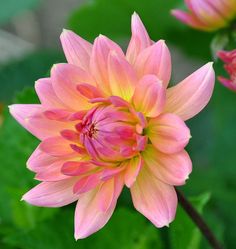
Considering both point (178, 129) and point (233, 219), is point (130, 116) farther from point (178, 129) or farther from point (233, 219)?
point (233, 219)

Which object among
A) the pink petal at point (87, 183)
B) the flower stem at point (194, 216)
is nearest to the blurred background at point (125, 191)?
the flower stem at point (194, 216)

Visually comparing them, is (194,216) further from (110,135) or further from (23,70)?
(23,70)

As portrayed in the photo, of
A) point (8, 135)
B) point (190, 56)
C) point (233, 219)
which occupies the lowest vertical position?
point (233, 219)

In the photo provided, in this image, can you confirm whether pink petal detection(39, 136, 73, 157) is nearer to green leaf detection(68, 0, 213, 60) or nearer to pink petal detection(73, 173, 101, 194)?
pink petal detection(73, 173, 101, 194)

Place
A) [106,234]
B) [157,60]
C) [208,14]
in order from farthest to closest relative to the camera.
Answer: [106,234] → [208,14] → [157,60]

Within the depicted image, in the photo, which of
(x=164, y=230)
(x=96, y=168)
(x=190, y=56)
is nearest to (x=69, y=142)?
(x=96, y=168)

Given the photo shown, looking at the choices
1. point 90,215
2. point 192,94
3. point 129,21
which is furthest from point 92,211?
point 129,21
